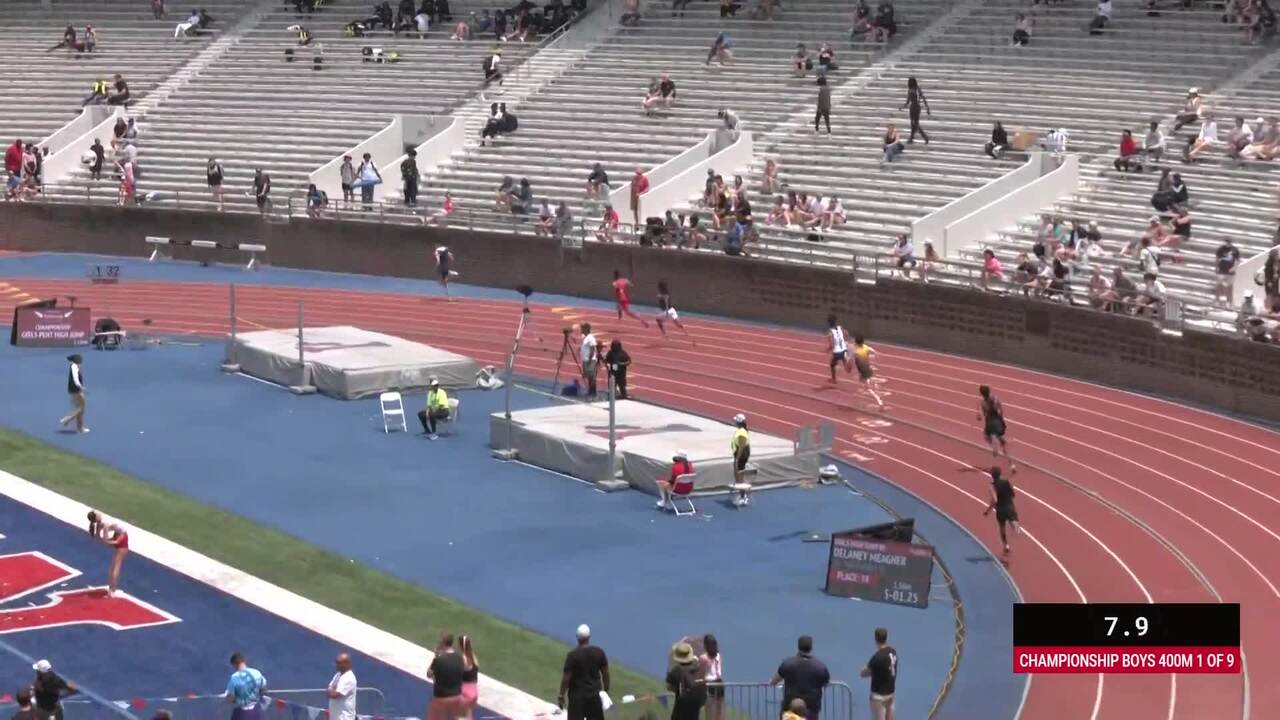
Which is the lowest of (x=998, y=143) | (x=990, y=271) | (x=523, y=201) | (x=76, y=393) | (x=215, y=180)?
(x=76, y=393)

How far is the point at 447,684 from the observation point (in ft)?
60.9

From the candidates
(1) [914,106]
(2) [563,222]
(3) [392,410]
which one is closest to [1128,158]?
(1) [914,106]

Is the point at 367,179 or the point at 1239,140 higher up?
the point at 1239,140

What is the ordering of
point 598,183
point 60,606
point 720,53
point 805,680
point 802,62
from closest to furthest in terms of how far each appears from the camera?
point 805,680, point 60,606, point 598,183, point 802,62, point 720,53

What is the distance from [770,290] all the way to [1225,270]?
32.4 feet

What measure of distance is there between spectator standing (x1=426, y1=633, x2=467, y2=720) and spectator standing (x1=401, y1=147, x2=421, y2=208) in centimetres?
3093

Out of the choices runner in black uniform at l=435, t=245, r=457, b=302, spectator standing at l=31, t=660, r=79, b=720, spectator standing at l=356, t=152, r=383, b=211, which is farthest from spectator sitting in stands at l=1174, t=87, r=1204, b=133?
spectator standing at l=31, t=660, r=79, b=720

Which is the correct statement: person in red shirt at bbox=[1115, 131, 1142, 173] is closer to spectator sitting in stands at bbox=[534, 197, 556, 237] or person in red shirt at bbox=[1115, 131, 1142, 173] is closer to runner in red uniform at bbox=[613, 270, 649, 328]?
runner in red uniform at bbox=[613, 270, 649, 328]

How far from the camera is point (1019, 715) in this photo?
19641 mm

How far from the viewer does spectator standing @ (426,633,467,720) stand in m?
18.5

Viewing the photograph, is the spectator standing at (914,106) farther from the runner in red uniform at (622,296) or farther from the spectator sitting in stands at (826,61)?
the runner in red uniform at (622,296)

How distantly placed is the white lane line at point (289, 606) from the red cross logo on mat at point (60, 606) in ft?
3.43

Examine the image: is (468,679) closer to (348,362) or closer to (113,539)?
(113,539)

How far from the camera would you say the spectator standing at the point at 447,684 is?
60.8 ft
